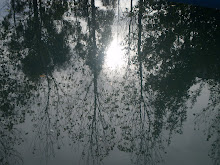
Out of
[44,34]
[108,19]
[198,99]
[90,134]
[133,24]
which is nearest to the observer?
[90,134]

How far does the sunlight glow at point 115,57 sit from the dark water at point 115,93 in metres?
0.05

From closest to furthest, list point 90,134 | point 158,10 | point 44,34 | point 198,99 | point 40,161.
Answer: point 40,161 < point 90,134 < point 198,99 < point 44,34 < point 158,10

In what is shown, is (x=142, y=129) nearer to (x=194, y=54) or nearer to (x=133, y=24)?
(x=194, y=54)

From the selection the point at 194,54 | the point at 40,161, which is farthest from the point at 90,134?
the point at 194,54

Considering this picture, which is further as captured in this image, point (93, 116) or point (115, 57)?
point (115, 57)

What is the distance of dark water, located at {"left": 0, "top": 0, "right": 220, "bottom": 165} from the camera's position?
3.73 metres

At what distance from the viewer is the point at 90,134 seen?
13.8 feet

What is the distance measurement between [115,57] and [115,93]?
336 centimetres

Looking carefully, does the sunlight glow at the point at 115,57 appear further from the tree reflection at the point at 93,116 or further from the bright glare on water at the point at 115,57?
the tree reflection at the point at 93,116

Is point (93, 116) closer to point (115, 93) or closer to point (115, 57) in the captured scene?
point (115, 93)

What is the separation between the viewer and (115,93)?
19.5 feet

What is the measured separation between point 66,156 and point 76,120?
47.3 inches

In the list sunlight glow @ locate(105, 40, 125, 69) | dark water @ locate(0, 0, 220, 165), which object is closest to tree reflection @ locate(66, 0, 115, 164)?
dark water @ locate(0, 0, 220, 165)

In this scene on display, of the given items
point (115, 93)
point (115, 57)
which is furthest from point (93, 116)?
point (115, 57)
